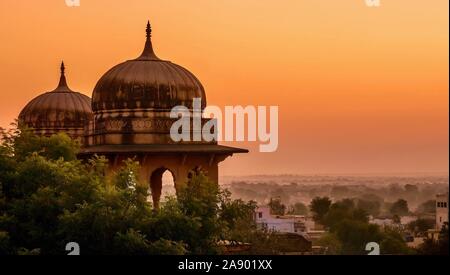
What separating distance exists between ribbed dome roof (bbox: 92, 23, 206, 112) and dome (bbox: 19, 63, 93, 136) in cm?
644

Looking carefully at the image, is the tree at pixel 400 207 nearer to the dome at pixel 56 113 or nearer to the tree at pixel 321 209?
the tree at pixel 321 209

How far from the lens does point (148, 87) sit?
37969 mm

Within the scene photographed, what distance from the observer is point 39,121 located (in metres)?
A: 44.6

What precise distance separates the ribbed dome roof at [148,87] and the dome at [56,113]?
21.1 feet

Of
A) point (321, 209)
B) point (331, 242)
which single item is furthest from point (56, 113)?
point (321, 209)

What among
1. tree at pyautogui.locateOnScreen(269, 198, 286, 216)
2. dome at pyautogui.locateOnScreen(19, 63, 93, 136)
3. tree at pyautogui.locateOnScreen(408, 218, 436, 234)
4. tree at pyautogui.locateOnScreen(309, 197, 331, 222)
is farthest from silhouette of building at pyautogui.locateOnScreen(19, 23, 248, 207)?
tree at pyautogui.locateOnScreen(269, 198, 286, 216)

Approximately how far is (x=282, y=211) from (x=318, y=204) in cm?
672

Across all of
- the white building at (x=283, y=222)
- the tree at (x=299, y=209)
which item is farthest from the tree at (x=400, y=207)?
the tree at (x=299, y=209)

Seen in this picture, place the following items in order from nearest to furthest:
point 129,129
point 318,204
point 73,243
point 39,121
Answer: point 73,243 → point 129,129 → point 39,121 → point 318,204

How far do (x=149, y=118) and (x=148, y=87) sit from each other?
2.82 ft

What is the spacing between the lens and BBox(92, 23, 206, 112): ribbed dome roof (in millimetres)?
37938

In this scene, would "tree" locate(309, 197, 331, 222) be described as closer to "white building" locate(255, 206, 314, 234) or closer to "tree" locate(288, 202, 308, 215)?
"white building" locate(255, 206, 314, 234)

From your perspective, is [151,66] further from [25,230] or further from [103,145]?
[25,230]

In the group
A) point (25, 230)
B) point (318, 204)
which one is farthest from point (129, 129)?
point (318, 204)
